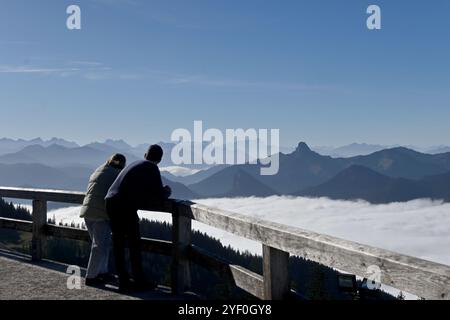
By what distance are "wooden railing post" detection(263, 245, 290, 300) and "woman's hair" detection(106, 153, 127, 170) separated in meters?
3.45

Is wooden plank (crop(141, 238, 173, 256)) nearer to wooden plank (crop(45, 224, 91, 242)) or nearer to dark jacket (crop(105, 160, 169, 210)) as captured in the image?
dark jacket (crop(105, 160, 169, 210))

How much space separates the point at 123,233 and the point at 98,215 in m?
0.58

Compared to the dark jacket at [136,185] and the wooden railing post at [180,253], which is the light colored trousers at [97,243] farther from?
the wooden railing post at [180,253]

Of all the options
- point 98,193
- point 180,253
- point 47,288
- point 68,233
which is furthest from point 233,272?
point 68,233

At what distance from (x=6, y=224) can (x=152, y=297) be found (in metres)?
4.93

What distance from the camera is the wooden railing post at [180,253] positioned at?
7148mm

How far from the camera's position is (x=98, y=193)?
24.8 ft

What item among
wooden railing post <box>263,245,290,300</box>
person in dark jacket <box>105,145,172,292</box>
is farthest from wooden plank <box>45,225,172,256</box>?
wooden railing post <box>263,245,290,300</box>

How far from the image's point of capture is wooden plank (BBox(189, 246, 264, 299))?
5.39 m

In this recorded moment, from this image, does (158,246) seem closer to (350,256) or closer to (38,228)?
(38,228)
